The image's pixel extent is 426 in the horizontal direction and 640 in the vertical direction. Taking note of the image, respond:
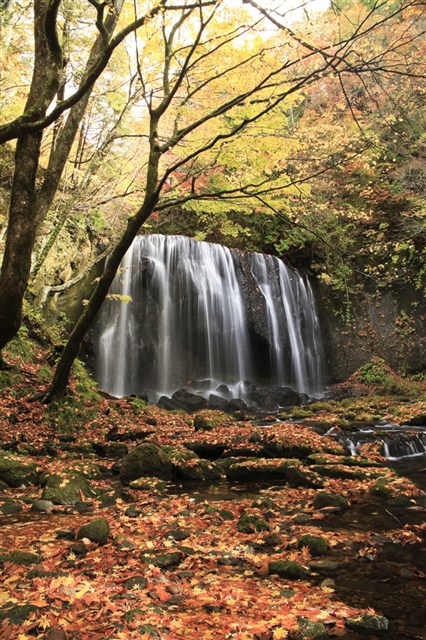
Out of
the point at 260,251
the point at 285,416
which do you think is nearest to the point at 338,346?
the point at 260,251

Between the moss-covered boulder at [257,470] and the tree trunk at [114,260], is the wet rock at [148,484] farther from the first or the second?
the tree trunk at [114,260]

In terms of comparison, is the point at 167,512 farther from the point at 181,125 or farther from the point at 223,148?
the point at 181,125

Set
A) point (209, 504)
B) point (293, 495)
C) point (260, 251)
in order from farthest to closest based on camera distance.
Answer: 1. point (260, 251)
2. point (293, 495)
3. point (209, 504)

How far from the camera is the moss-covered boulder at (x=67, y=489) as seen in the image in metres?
5.14

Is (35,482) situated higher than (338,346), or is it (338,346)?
(338,346)

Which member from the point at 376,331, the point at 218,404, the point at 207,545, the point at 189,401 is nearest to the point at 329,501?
the point at 207,545

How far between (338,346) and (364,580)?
1638 centimetres

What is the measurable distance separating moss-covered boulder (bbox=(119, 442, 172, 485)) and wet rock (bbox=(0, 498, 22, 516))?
5.88 ft

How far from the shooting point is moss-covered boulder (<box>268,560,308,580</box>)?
3.38m

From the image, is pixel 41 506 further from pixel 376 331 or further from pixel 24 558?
pixel 376 331

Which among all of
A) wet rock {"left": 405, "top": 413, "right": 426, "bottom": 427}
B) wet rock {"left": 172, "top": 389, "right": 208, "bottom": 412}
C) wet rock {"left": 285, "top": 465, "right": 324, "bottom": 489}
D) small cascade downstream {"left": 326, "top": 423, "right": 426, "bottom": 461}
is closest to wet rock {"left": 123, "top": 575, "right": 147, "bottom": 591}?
wet rock {"left": 285, "top": 465, "right": 324, "bottom": 489}

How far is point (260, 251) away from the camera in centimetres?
2056

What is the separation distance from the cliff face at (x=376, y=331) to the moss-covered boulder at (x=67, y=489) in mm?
14875

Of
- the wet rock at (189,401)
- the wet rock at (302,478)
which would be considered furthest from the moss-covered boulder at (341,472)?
the wet rock at (189,401)
